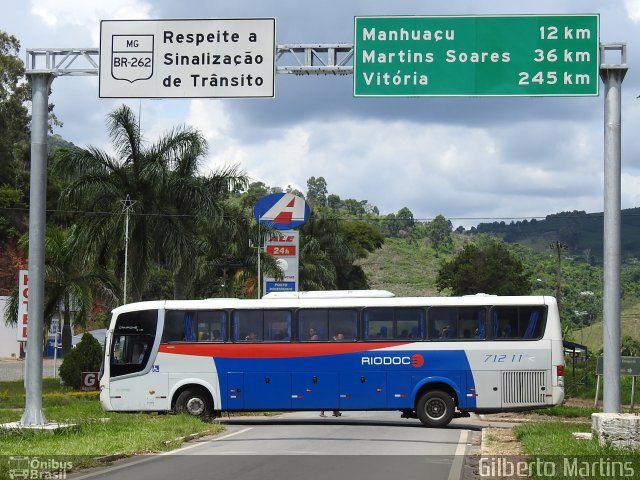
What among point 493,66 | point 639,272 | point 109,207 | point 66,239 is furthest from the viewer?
point 639,272

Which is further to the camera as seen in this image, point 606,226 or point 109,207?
point 109,207

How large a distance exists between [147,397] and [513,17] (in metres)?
14.3

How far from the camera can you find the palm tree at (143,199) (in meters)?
39.2

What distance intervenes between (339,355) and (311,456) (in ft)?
31.2

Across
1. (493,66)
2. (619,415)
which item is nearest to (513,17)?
(493,66)

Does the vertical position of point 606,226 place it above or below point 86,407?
above

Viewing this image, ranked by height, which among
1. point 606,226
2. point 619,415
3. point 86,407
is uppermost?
point 606,226

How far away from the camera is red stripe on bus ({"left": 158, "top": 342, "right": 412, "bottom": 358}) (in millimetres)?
26531

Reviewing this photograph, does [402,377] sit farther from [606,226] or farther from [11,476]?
[11,476]

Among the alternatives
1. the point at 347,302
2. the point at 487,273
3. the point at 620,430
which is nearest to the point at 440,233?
the point at 487,273

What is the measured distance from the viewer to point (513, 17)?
18.4 m

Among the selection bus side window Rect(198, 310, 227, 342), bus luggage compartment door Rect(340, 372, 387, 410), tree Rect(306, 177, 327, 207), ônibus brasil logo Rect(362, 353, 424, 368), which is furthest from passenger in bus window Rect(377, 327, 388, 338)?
tree Rect(306, 177, 327, 207)

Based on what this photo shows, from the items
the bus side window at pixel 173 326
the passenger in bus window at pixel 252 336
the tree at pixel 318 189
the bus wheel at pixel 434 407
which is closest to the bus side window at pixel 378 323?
the bus wheel at pixel 434 407

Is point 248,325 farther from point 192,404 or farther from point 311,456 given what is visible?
point 311,456
